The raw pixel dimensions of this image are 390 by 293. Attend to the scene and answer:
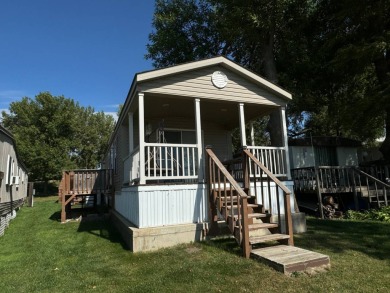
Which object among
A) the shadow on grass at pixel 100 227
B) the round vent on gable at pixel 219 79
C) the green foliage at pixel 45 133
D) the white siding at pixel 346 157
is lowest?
the shadow on grass at pixel 100 227

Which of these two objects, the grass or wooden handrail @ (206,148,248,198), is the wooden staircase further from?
the grass

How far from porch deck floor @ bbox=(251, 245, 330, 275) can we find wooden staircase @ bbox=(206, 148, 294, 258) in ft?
1.08

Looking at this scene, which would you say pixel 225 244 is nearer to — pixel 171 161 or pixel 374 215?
pixel 171 161

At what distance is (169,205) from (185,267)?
1.89 meters

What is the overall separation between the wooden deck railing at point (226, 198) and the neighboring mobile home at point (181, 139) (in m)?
0.15

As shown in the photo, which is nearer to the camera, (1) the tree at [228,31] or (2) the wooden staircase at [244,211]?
(2) the wooden staircase at [244,211]

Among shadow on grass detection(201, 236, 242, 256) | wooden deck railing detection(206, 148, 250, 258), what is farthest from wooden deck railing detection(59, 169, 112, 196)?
shadow on grass detection(201, 236, 242, 256)

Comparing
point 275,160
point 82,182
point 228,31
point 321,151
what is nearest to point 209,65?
point 275,160

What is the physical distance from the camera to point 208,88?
8.09m

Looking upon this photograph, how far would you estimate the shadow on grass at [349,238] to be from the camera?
5961 mm

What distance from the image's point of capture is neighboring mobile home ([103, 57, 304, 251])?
6613mm

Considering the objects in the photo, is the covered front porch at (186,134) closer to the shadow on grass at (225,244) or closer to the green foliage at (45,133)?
the shadow on grass at (225,244)

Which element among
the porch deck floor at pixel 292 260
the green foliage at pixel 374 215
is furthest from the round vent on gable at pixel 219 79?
the green foliage at pixel 374 215

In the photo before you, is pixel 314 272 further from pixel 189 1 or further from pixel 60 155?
pixel 60 155
